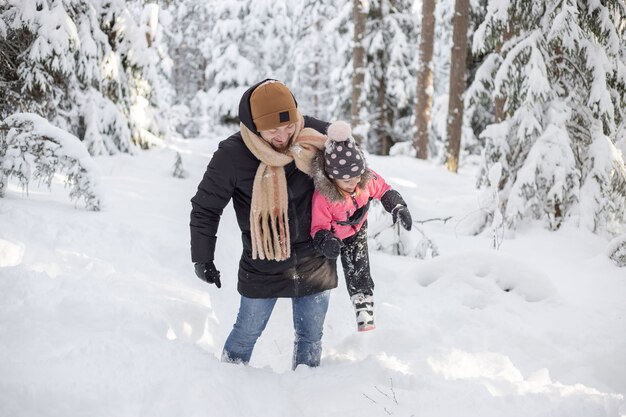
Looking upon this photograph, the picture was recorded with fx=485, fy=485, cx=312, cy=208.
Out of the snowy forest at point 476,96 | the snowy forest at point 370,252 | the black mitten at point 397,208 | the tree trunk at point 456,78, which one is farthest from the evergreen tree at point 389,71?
the black mitten at point 397,208

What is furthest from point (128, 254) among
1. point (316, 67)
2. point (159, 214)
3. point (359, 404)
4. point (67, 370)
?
point (316, 67)

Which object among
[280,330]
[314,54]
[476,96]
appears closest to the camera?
[280,330]

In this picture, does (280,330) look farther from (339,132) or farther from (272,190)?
(339,132)

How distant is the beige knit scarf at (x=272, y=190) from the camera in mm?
2822

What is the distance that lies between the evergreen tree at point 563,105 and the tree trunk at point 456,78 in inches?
Answer: 189

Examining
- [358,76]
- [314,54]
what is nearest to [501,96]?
[358,76]

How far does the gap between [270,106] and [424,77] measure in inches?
437

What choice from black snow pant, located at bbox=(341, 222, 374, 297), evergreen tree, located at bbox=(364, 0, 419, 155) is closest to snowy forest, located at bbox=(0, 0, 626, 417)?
black snow pant, located at bbox=(341, 222, 374, 297)

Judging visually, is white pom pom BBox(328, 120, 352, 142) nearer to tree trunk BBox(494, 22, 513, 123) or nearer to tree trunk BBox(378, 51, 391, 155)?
tree trunk BBox(494, 22, 513, 123)

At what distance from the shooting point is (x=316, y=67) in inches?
1103

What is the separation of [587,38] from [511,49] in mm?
933

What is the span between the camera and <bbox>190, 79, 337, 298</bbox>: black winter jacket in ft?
9.43

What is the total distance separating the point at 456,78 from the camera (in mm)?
11898

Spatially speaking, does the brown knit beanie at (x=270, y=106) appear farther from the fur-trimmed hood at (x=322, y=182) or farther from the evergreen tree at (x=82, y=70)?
the evergreen tree at (x=82, y=70)
